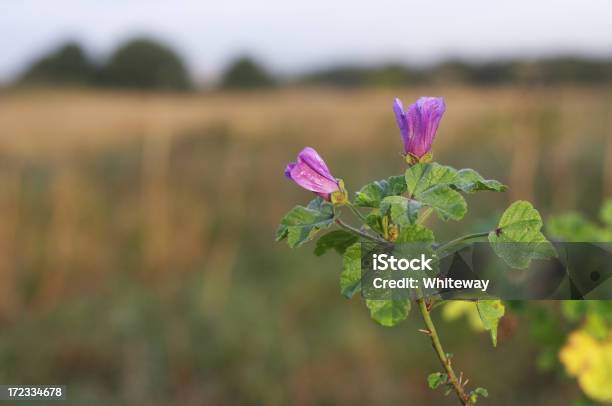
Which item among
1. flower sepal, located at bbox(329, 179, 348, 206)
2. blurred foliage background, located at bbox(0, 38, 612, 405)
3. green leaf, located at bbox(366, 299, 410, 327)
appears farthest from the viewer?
blurred foliage background, located at bbox(0, 38, 612, 405)

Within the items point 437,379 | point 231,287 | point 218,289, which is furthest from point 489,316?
point 231,287

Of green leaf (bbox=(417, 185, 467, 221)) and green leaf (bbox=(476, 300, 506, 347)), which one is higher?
green leaf (bbox=(417, 185, 467, 221))

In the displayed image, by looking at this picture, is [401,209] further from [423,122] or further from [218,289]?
[218,289]

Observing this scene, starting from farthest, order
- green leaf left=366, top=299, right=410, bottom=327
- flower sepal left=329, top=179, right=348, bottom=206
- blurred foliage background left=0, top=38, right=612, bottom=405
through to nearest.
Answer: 1. blurred foliage background left=0, top=38, right=612, bottom=405
2. flower sepal left=329, top=179, right=348, bottom=206
3. green leaf left=366, top=299, right=410, bottom=327

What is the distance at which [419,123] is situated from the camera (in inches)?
22.0

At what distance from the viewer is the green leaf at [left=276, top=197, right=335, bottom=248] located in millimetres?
487

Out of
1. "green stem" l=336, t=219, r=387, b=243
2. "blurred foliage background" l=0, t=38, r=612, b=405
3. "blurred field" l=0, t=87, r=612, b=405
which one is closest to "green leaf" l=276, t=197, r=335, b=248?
"green stem" l=336, t=219, r=387, b=243

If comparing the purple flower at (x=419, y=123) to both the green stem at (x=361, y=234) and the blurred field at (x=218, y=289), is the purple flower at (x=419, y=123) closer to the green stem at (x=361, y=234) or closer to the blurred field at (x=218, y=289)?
the green stem at (x=361, y=234)

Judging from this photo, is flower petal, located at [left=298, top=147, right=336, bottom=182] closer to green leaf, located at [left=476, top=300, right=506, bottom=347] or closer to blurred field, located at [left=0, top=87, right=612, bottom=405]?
green leaf, located at [left=476, top=300, right=506, bottom=347]

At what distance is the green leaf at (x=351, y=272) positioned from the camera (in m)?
0.45

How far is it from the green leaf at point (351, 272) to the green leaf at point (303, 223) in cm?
3

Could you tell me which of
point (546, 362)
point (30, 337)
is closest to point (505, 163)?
point (30, 337)

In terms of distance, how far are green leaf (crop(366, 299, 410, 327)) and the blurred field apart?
10.8ft

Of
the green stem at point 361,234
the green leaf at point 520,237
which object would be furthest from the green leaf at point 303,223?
the green leaf at point 520,237
